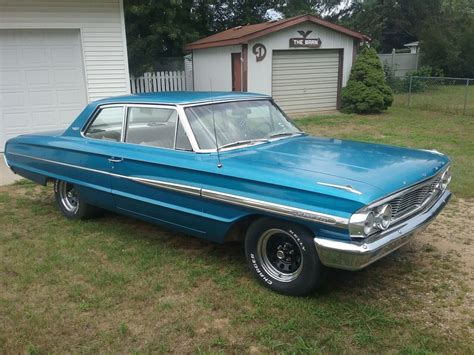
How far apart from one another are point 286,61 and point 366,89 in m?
2.78

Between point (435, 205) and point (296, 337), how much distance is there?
1.79 meters

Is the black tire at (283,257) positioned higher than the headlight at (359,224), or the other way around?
the headlight at (359,224)

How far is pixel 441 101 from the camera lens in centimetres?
1766

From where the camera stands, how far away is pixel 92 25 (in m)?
10.5

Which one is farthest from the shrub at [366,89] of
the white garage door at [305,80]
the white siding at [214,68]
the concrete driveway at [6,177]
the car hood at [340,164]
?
the car hood at [340,164]

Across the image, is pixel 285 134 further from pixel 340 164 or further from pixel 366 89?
pixel 366 89

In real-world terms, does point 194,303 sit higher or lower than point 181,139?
lower

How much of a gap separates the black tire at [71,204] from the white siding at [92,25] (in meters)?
5.49

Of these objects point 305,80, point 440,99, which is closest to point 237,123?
point 305,80

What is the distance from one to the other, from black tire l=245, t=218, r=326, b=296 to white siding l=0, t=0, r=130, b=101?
8.12 metres

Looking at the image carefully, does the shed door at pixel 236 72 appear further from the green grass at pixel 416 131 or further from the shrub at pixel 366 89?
the shrub at pixel 366 89

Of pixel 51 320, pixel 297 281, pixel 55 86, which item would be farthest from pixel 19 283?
pixel 55 86

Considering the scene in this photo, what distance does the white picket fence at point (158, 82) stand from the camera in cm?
1574

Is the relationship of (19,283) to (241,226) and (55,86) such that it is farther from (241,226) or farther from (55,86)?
(55,86)
